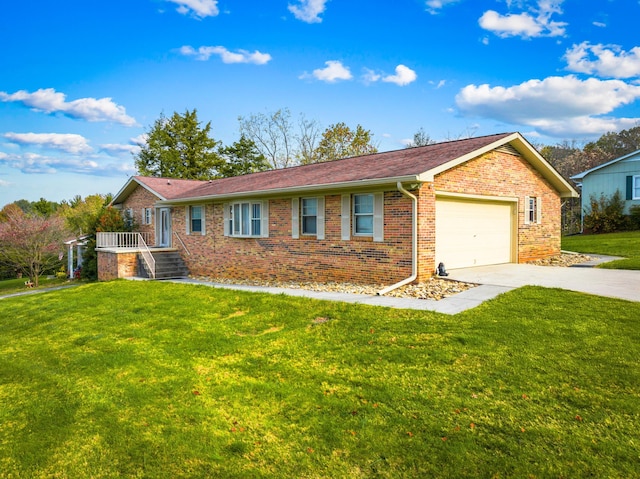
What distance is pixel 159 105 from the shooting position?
4162cm

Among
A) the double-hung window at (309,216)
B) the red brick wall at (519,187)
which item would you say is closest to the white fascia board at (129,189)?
the double-hung window at (309,216)

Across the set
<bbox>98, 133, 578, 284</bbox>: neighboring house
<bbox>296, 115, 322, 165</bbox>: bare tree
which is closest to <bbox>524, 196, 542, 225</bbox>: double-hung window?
<bbox>98, 133, 578, 284</bbox>: neighboring house

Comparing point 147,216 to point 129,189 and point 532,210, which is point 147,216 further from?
point 532,210

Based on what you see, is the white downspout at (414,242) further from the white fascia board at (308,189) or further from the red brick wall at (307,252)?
the white fascia board at (308,189)

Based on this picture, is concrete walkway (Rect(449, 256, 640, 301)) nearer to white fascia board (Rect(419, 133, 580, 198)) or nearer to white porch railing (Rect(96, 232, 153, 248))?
white fascia board (Rect(419, 133, 580, 198))

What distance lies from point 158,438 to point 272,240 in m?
10.7

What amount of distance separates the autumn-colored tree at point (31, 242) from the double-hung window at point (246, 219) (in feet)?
59.1

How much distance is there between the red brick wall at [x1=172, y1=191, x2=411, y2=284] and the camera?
10859 millimetres

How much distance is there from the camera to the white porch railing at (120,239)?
19656 mm

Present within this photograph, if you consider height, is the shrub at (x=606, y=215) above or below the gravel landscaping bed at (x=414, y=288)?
above

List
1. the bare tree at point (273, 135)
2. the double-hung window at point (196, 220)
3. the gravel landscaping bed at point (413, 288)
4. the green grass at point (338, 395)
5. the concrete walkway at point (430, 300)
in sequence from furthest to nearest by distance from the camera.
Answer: the bare tree at point (273, 135), the double-hung window at point (196, 220), the gravel landscaping bed at point (413, 288), the concrete walkway at point (430, 300), the green grass at point (338, 395)

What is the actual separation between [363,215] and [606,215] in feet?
63.4

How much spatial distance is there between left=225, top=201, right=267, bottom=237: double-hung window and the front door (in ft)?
17.5

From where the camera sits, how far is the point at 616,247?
56.9ft
